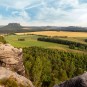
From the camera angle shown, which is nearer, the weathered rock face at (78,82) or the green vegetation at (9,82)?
the weathered rock face at (78,82)

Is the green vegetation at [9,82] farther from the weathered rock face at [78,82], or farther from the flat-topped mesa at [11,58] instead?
the flat-topped mesa at [11,58]

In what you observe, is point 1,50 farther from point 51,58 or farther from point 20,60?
point 51,58

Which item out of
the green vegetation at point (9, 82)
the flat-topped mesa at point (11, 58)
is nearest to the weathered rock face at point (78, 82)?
the green vegetation at point (9, 82)

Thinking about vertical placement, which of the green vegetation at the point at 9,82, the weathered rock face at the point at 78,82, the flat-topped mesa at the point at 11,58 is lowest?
the flat-topped mesa at the point at 11,58

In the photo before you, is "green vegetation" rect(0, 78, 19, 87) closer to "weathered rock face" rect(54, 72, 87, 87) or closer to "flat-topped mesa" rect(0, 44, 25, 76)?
"weathered rock face" rect(54, 72, 87, 87)

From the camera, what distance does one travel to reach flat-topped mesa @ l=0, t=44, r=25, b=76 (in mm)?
44000

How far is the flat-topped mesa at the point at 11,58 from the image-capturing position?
44000 mm

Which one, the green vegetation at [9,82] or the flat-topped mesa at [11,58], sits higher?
the green vegetation at [9,82]

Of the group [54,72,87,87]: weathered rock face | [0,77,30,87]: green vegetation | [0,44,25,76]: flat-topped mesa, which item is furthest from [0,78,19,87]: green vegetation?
[0,44,25,76]: flat-topped mesa

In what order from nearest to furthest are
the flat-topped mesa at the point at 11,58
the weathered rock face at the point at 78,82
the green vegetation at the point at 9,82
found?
the weathered rock face at the point at 78,82, the green vegetation at the point at 9,82, the flat-topped mesa at the point at 11,58

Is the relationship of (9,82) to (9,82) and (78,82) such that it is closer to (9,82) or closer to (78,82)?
(9,82)

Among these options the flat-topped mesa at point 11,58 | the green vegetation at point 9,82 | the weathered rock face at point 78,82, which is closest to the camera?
the weathered rock face at point 78,82

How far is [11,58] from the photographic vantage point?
4488cm

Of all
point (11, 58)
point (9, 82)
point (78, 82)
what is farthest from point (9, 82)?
point (11, 58)
